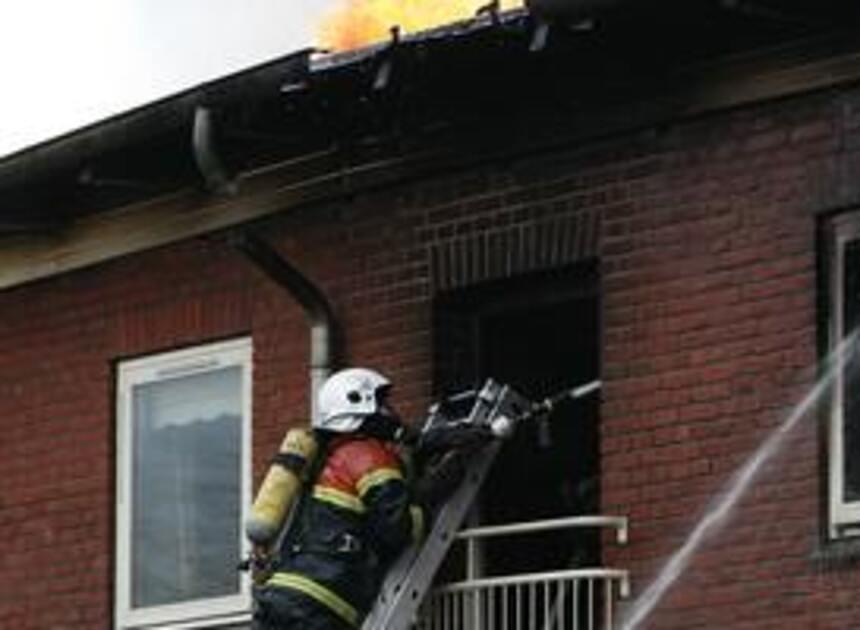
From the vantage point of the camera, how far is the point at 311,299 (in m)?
13.2

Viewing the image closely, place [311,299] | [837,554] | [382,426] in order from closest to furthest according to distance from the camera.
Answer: [837,554], [382,426], [311,299]

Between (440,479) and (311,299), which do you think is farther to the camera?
(311,299)

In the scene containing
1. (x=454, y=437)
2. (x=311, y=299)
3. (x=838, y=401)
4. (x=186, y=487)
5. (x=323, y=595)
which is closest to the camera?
(x=838, y=401)

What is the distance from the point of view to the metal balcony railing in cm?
1180

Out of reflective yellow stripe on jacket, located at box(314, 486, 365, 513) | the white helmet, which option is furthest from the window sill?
the white helmet

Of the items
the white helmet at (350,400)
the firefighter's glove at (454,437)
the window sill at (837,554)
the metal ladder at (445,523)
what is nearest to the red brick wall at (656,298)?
the window sill at (837,554)

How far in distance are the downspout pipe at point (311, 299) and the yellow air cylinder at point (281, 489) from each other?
3.10 feet

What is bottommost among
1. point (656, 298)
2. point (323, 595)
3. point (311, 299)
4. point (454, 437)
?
point (323, 595)

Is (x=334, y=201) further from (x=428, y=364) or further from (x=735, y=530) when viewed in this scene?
(x=735, y=530)

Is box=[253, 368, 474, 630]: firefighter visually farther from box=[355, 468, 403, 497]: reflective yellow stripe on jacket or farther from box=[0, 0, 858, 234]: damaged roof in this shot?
box=[0, 0, 858, 234]: damaged roof

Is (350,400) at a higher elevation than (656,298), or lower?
lower

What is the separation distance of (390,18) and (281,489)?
2.10m

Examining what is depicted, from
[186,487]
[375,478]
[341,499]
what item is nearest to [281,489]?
[341,499]

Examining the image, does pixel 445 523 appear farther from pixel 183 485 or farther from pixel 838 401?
pixel 183 485
